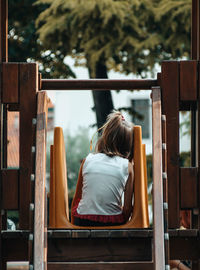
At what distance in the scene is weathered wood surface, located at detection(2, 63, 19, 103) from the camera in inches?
133

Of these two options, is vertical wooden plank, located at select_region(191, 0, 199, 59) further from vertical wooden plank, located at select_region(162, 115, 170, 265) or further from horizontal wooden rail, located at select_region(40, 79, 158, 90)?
vertical wooden plank, located at select_region(162, 115, 170, 265)

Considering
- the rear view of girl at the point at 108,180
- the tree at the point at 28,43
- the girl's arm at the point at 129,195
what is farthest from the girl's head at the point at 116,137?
the tree at the point at 28,43

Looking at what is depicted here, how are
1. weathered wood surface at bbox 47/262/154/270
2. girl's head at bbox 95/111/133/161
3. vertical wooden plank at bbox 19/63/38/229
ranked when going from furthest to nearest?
girl's head at bbox 95/111/133/161, vertical wooden plank at bbox 19/63/38/229, weathered wood surface at bbox 47/262/154/270

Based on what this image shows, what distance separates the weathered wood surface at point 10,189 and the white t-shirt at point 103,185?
389mm

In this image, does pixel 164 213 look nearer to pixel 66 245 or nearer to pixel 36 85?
pixel 66 245

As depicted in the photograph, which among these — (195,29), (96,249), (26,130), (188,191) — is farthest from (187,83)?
(96,249)

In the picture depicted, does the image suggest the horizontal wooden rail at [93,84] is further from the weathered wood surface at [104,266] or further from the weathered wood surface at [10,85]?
the weathered wood surface at [104,266]

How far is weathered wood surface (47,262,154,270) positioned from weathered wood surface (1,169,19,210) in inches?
16.6

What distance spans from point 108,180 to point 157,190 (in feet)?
1.57

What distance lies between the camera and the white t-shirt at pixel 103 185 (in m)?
3.35

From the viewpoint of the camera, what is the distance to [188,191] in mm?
3352

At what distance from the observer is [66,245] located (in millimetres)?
3195

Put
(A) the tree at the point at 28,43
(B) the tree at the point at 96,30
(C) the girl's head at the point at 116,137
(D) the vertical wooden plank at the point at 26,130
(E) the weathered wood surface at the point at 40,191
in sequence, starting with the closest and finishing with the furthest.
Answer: (E) the weathered wood surface at the point at 40,191 → (D) the vertical wooden plank at the point at 26,130 → (C) the girl's head at the point at 116,137 → (A) the tree at the point at 28,43 → (B) the tree at the point at 96,30

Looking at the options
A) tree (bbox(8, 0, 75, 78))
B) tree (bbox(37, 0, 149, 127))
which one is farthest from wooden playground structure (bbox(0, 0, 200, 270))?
tree (bbox(37, 0, 149, 127))
